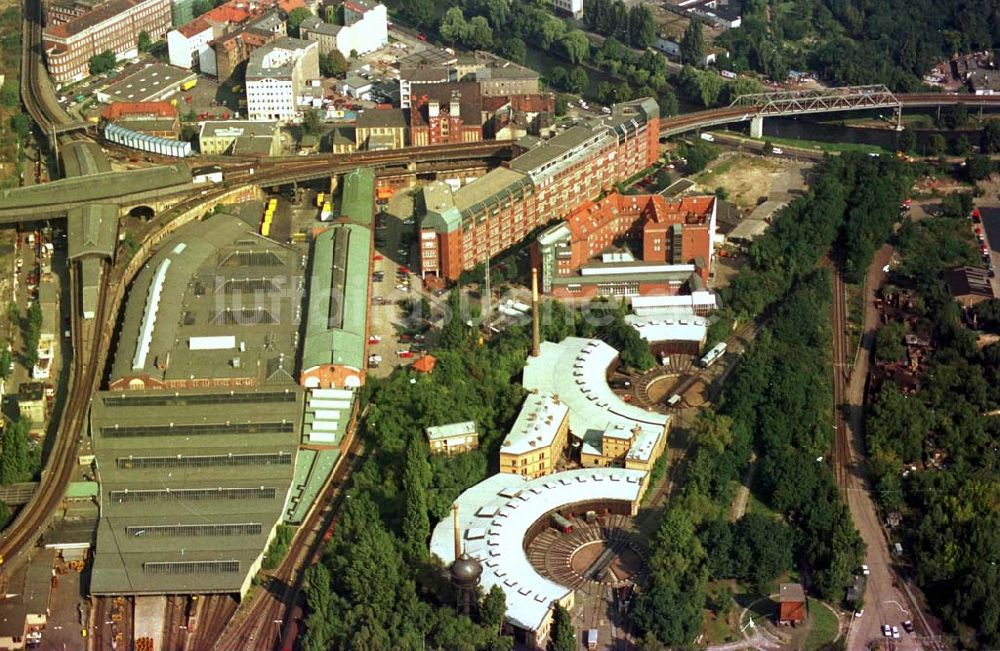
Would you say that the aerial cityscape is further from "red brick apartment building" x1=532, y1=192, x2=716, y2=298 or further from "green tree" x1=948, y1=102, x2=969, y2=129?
"green tree" x1=948, y1=102, x2=969, y2=129

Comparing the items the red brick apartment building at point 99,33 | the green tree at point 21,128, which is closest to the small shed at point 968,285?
the green tree at point 21,128

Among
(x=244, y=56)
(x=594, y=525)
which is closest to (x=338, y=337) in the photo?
(x=594, y=525)

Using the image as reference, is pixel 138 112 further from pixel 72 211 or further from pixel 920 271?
pixel 920 271

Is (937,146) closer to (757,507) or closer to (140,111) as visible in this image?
(757,507)

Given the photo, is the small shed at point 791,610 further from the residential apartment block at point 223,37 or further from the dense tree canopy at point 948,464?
the residential apartment block at point 223,37

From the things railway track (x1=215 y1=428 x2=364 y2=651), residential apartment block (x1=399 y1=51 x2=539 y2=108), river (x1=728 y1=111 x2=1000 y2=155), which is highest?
residential apartment block (x1=399 y1=51 x2=539 y2=108)

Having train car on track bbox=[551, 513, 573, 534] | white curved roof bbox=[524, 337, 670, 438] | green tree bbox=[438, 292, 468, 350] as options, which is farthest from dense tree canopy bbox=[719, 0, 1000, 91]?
train car on track bbox=[551, 513, 573, 534]
